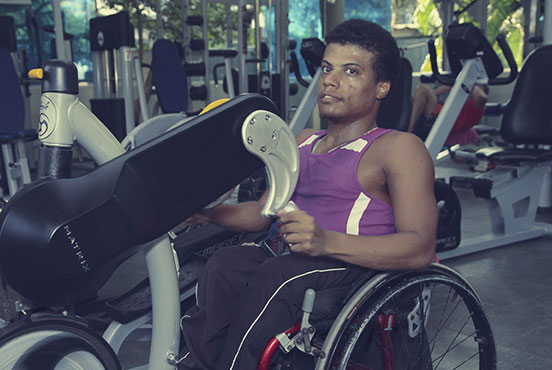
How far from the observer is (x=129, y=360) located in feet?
6.23

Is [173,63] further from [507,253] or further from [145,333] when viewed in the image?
[145,333]

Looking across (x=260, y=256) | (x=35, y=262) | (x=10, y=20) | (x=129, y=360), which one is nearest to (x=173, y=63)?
A: (x=10, y=20)

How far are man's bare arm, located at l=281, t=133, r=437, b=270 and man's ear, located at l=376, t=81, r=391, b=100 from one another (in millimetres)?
153

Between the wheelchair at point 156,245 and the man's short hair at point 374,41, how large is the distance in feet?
1.03

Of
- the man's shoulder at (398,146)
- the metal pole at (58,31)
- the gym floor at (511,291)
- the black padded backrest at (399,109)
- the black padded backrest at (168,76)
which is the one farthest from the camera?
the black padded backrest at (168,76)

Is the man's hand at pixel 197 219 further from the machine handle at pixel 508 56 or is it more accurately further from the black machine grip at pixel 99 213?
the machine handle at pixel 508 56

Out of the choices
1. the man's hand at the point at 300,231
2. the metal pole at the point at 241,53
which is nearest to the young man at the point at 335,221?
the man's hand at the point at 300,231

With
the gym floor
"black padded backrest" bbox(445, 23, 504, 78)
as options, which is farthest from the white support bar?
the gym floor

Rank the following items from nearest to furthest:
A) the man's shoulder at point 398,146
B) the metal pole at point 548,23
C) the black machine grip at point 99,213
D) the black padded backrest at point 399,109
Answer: the black machine grip at point 99,213 < the man's shoulder at point 398,146 < the black padded backrest at point 399,109 < the metal pole at point 548,23

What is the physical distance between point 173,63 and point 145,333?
12.4 ft

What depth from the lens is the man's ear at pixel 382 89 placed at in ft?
4.35

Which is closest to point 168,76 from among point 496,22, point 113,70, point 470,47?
point 113,70

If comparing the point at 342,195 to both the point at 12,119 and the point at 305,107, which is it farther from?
the point at 12,119

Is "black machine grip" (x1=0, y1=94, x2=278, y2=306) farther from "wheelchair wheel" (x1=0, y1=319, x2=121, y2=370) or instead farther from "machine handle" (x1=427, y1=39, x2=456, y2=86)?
"machine handle" (x1=427, y1=39, x2=456, y2=86)
